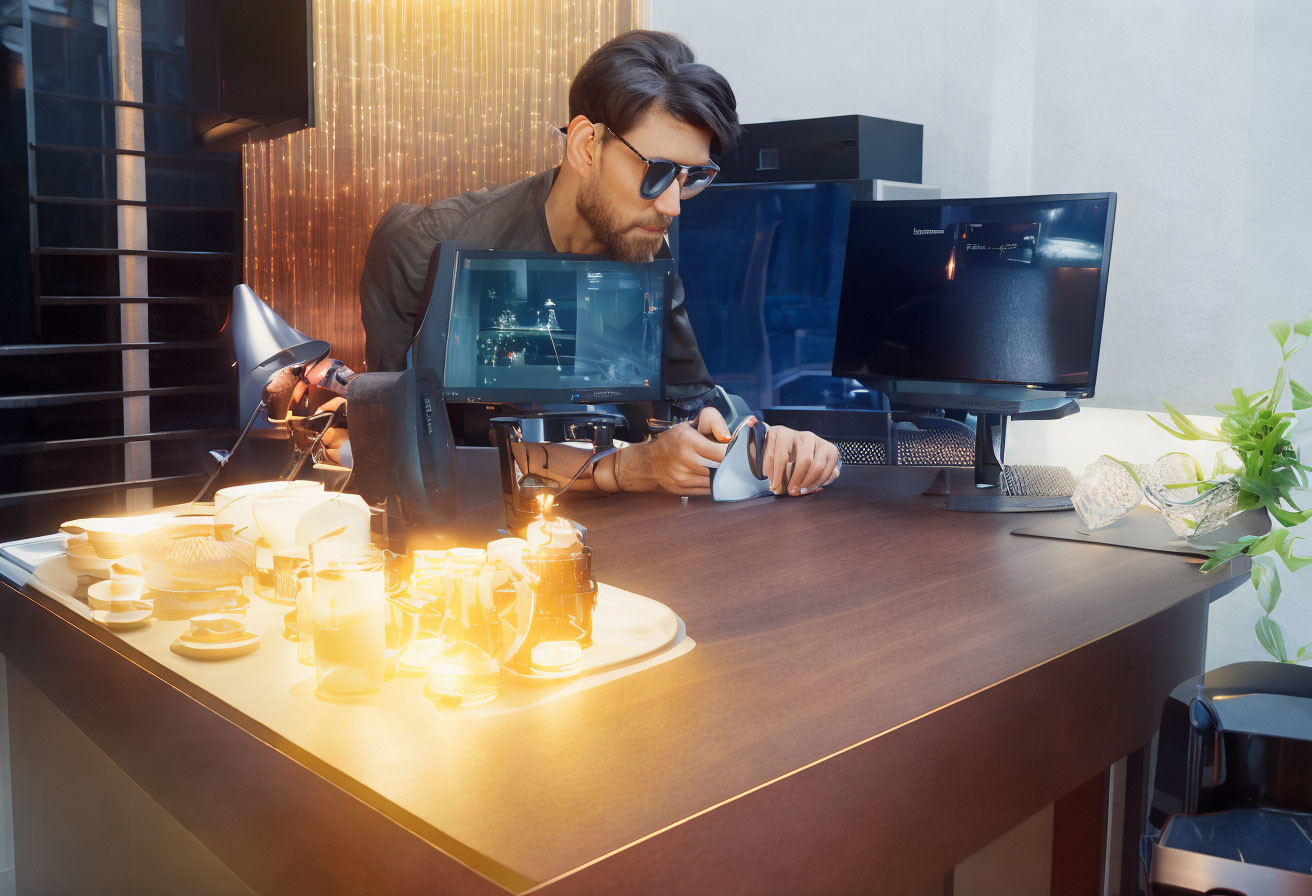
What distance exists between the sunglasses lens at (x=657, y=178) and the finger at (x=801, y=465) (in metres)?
0.59

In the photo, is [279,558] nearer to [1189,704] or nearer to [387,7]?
[1189,704]

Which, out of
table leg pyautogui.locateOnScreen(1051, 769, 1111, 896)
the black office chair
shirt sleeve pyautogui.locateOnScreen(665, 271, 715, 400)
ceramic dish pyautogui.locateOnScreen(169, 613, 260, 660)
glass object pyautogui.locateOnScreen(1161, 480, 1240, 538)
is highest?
shirt sleeve pyautogui.locateOnScreen(665, 271, 715, 400)

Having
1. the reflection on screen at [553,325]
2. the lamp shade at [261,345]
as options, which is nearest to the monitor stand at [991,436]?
the reflection on screen at [553,325]

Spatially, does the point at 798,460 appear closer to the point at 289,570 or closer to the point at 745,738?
the point at 289,570

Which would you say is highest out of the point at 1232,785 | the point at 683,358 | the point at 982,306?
the point at 982,306

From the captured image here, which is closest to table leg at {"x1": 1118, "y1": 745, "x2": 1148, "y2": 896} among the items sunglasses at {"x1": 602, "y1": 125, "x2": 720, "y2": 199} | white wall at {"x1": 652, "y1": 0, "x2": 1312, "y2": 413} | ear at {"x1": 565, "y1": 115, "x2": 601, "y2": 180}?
sunglasses at {"x1": 602, "y1": 125, "x2": 720, "y2": 199}

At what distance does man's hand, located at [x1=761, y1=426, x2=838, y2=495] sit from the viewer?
1779 millimetres

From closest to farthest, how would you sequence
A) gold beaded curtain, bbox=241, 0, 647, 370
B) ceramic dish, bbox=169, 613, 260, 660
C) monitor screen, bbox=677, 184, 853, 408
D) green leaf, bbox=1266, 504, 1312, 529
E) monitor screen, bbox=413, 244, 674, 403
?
ceramic dish, bbox=169, 613, 260, 660 → green leaf, bbox=1266, 504, 1312, 529 → monitor screen, bbox=413, 244, 674, 403 → gold beaded curtain, bbox=241, 0, 647, 370 → monitor screen, bbox=677, 184, 853, 408

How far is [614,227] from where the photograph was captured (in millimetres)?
2217

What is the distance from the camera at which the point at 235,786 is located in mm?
815

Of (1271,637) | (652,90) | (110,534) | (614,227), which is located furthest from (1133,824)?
(652,90)

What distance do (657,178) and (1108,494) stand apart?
100 centimetres

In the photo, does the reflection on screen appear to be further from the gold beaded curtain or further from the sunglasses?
the gold beaded curtain

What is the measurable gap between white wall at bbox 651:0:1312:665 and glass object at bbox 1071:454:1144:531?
1859mm
